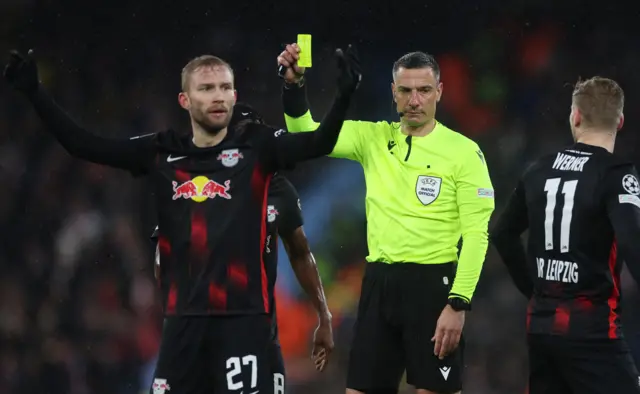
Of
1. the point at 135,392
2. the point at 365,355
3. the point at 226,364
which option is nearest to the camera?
the point at 226,364

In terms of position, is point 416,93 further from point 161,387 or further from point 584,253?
point 161,387

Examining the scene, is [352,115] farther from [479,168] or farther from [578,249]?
[578,249]

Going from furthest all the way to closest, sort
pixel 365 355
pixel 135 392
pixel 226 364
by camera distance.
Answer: pixel 135 392, pixel 365 355, pixel 226 364

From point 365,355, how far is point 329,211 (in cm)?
281

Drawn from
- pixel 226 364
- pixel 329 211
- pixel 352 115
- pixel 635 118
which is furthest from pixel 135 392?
pixel 635 118

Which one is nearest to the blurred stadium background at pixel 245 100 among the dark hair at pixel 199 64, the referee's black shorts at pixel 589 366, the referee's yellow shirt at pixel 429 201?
the referee's yellow shirt at pixel 429 201

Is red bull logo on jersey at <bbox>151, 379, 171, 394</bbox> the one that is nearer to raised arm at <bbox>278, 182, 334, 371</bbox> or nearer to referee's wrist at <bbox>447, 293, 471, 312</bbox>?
raised arm at <bbox>278, 182, 334, 371</bbox>

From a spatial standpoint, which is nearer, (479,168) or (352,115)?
(479,168)

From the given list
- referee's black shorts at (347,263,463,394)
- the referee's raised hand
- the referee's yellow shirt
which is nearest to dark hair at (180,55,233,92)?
the referee's raised hand

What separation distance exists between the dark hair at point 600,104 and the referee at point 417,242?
691mm

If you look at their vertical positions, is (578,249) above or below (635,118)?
below

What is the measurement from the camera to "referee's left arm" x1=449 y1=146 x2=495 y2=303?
14.9ft

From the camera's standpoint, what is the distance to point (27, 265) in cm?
726

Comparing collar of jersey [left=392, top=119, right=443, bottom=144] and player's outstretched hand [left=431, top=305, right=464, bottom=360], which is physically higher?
collar of jersey [left=392, top=119, right=443, bottom=144]
